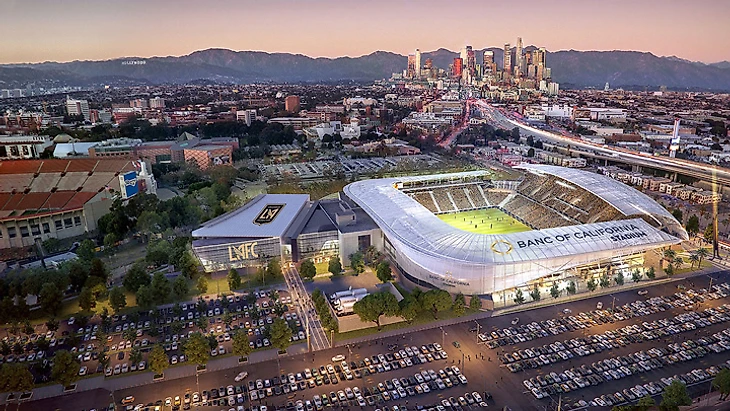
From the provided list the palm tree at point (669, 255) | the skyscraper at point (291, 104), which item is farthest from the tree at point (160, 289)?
the skyscraper at point (291, 104)

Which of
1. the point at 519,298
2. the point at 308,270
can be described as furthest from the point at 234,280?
the point at 519,298

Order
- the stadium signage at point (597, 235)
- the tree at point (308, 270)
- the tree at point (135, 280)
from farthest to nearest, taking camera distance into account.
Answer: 1. the tree at point (308, 270)
2. the tree at point (135, 280)
3. the stadium signage at point (597, 235)

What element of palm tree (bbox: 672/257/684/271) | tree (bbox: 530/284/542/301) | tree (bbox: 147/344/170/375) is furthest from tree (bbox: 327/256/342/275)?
palm tree (bbox: 672/257/684/271)

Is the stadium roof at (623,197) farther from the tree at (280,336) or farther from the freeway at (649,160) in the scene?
the tree at (280,336)

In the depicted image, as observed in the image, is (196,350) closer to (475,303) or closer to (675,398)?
(475,303)

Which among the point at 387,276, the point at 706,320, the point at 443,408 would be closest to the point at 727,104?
the point at 706,320

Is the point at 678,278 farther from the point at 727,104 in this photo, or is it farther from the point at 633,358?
the point at 727,104

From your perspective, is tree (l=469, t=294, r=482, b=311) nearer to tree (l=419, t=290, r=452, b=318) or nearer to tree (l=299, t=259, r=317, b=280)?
tree (l=419, t=290, r=452, b=318)
